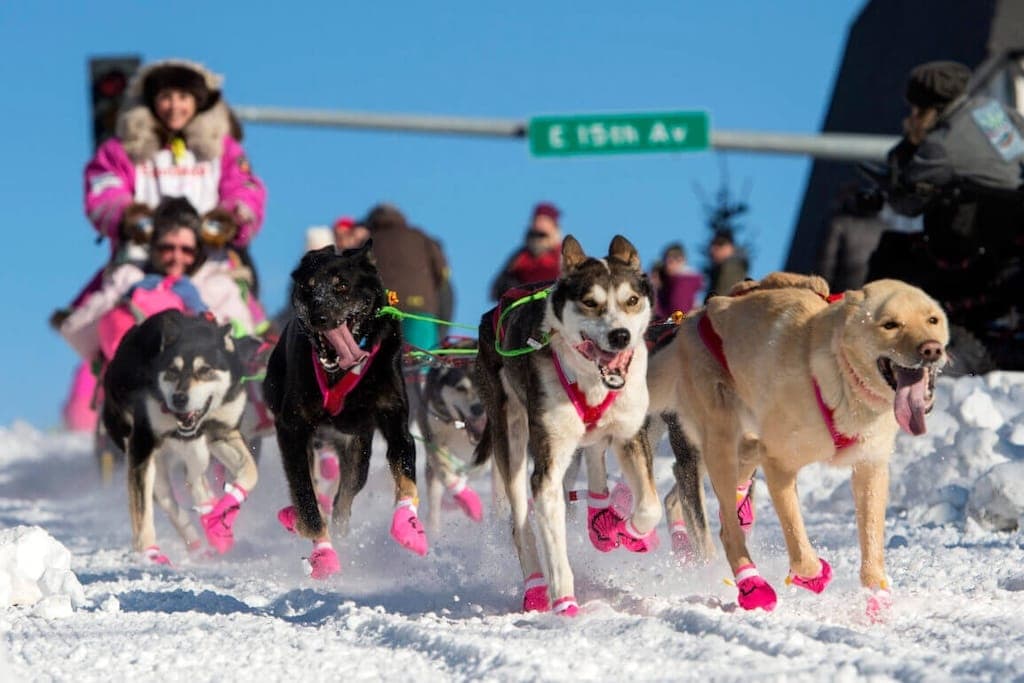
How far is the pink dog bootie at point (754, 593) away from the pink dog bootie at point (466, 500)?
133 inches

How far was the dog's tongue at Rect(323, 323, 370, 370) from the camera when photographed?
5781mm

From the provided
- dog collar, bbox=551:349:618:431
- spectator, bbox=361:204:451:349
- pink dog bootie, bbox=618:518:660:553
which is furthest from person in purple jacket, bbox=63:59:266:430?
dog collar, bbox=551:349:618:431

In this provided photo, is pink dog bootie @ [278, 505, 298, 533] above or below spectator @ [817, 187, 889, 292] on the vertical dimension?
below

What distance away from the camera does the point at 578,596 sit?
508 cm

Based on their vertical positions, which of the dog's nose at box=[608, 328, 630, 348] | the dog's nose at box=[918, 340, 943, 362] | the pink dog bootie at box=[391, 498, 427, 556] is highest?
the dog's nose at box=[918, 340, 943, 362]

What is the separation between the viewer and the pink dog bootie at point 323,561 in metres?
6.03

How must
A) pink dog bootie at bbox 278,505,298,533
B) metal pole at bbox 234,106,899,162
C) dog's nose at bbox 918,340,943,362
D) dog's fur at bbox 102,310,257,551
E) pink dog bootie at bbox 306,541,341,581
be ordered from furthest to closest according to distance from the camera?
metal pole at bbox 234,106,899,162 < dog's fur at bbox 102,310,257,551 < pink dog bootie at bbox 278,505,298,533 < pink dog bootie at bbox 306,541,341,581 < dog's nose at bbox 918,340,943,362

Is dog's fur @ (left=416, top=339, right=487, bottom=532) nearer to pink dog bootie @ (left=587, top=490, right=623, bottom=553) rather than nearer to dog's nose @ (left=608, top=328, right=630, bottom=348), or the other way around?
pink dog bootie @ (left=587, top=490, right=623, bottom=553)

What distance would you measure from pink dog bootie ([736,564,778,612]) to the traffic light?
6513mm

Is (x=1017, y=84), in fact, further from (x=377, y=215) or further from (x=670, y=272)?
(x=377, y=215)

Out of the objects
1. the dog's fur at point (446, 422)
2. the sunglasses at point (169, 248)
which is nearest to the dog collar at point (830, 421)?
the dog's fur at point (446, 422)

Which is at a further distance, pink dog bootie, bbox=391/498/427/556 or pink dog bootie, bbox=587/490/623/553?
pink dog bootie, bbox=391/498/427/556

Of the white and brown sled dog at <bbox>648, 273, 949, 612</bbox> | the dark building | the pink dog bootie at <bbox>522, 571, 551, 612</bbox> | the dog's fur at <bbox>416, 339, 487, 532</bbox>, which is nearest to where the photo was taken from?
the white and brown sled dog at <bbox>648, 273, 949, 612</bbox>

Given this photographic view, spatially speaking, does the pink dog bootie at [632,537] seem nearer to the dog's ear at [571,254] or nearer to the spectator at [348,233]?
the dog's ear at [571,254]
